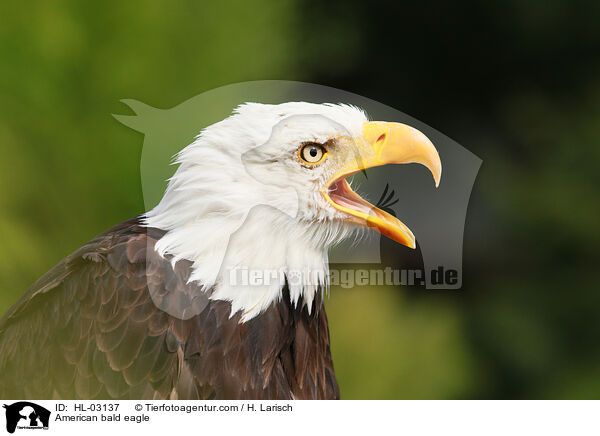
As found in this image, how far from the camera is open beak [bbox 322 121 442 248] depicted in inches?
38.9

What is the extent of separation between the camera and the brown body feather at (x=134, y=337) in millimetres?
924

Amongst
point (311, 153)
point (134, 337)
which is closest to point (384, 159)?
point (311, 153)

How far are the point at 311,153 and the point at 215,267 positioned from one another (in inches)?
9.9

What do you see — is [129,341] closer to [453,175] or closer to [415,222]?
[415,222]

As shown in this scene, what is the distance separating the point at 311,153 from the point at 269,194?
98 mm

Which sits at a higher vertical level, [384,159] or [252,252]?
[384,159]

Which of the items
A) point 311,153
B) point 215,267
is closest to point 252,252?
point 215,267

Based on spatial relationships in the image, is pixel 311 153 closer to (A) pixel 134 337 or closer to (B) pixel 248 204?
(B) pixel 248 204

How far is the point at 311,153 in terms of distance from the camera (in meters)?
0.96

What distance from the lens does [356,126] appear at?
99cm

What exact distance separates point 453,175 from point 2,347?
3.54 ft

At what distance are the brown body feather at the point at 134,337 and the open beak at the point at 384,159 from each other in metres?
0.20
